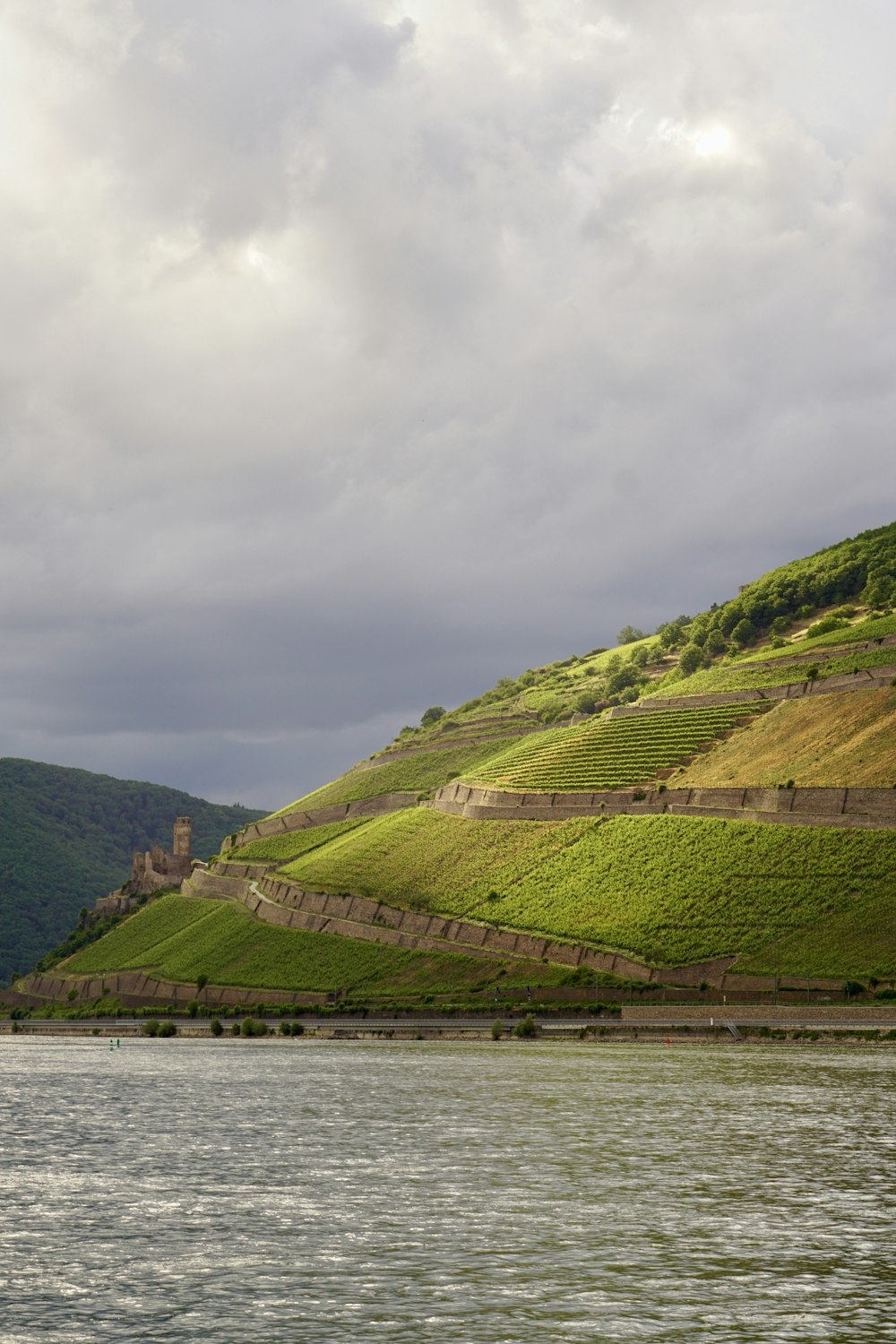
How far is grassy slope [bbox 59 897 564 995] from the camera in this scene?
325ft

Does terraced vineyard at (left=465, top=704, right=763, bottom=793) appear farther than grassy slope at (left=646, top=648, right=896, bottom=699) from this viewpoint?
No

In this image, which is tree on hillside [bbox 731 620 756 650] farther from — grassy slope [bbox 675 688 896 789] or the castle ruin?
the castle ruin

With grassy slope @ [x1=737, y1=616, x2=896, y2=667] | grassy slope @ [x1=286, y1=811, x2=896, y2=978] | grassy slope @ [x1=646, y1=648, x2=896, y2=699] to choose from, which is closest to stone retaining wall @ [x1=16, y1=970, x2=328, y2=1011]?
grassy slope @ [x1=286, y1=811, x2=896, y2=978]

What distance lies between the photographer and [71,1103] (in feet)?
181

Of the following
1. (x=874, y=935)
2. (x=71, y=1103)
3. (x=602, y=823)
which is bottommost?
(x=71, y=1103)

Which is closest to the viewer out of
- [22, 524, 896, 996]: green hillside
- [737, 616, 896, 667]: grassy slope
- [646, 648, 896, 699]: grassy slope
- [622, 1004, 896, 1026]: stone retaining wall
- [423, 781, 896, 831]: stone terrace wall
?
[622, 1004, 896, 1026]: stone retaining wall

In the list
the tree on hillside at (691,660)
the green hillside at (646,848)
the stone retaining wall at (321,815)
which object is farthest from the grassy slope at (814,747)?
the stone retaining wall at (321,815)

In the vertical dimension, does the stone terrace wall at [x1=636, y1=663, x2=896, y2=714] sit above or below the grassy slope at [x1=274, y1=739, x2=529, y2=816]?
above

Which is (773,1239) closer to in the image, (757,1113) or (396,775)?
(757,1113)

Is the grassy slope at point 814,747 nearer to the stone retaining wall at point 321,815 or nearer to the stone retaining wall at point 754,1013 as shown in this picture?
the stone retaining wall at point 754,1013

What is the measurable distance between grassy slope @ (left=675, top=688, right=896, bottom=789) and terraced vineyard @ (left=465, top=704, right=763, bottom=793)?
161 inches

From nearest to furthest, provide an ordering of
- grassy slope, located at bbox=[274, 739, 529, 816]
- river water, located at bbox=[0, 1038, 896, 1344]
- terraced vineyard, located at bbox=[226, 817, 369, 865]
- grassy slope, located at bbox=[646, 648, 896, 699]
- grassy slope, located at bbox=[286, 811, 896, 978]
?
river water, located at bbox=[0, 1038, 896, 1344] < grassy slope, located at bbox=[286, 811, 896, 978] < grassy slope, located at bbox=[646, 648, 896, 699] < terraced vineyard, located at bbox=[226, 817, 369, 865] < grassy slope, located at bbox=[274, 739, 529, 816]

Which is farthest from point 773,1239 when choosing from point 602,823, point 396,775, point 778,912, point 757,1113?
point 396,775

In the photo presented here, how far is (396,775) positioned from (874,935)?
103m
